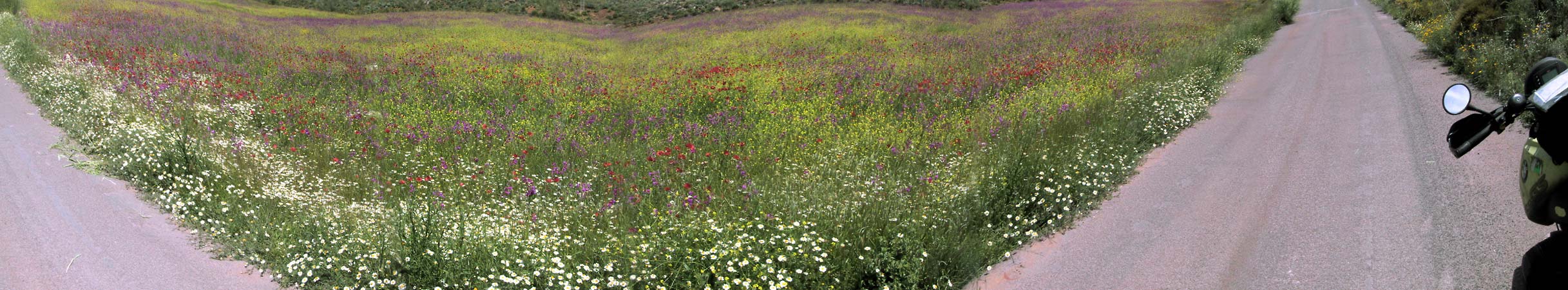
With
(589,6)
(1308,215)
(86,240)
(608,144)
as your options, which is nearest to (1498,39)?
(1308,215)

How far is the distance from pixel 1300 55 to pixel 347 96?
19.3 metres

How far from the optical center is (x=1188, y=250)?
5906 mm

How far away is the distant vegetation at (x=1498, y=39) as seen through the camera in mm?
10781

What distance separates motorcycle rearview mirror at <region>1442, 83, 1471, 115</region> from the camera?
328 cm

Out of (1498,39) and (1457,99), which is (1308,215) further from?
(1498,39)

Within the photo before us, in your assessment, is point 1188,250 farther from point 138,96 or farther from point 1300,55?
point 1300,55

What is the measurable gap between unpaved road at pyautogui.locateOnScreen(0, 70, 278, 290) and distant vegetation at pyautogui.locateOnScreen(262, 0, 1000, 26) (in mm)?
20688

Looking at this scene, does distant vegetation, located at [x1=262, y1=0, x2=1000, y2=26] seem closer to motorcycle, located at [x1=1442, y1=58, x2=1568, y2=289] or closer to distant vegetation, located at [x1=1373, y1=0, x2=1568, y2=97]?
distant vegetation, located at [x1=1373, y1=0, x2=1568, y2=97]

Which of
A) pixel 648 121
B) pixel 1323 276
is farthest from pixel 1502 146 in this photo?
pixel 648 121

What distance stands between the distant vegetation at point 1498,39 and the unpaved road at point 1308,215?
915 mm

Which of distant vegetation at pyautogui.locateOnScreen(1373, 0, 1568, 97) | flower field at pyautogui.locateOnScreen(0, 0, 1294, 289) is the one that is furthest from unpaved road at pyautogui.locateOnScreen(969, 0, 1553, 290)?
distant vegetation at pyautogui.locateOnScreen(1373, 0, 1568, 97)

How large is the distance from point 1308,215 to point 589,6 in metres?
27.6

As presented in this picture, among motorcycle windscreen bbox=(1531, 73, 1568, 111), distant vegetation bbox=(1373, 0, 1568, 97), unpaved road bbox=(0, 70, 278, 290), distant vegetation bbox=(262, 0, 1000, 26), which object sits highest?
distant vegetation bbox=(262, 0, 1000, 26)

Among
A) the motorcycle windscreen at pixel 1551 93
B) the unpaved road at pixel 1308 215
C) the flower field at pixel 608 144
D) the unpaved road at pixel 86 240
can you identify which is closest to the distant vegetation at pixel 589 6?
the flower field at pixel 608 144
